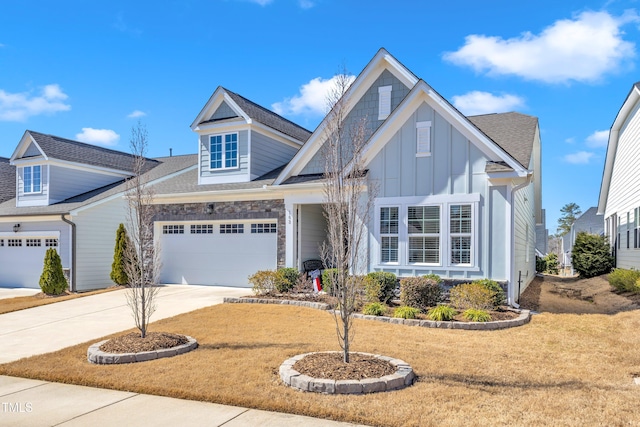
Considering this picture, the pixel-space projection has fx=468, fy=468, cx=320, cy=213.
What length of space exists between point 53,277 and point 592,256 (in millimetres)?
23204

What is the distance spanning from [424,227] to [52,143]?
16.9m

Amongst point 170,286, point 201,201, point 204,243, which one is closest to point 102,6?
point 201,201

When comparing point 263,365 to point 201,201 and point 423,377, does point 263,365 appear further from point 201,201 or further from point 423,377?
point 201,201

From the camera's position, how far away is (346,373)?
5.79m

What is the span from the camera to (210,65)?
16734mm

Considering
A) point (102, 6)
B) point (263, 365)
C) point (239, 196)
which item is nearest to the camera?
point (263, 365)

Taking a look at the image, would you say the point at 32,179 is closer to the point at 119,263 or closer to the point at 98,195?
the point at 98,195

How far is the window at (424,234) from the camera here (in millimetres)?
12281

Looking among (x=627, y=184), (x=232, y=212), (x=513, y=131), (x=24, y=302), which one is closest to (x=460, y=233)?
(x=513, y=131)

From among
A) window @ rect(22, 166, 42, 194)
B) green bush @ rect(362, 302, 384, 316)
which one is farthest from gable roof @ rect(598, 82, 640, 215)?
window @ rect(22, 166, 42, 194)

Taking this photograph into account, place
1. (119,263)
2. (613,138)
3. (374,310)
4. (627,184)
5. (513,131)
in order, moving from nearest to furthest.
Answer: (374,310), (513,131), (119,263), (627,184), (613,138)

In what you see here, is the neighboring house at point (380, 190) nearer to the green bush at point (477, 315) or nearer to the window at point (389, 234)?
the window at point (389, 234)

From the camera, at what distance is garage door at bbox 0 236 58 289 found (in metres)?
18.9

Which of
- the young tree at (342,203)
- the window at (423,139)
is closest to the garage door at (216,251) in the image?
the window at (423,139)
